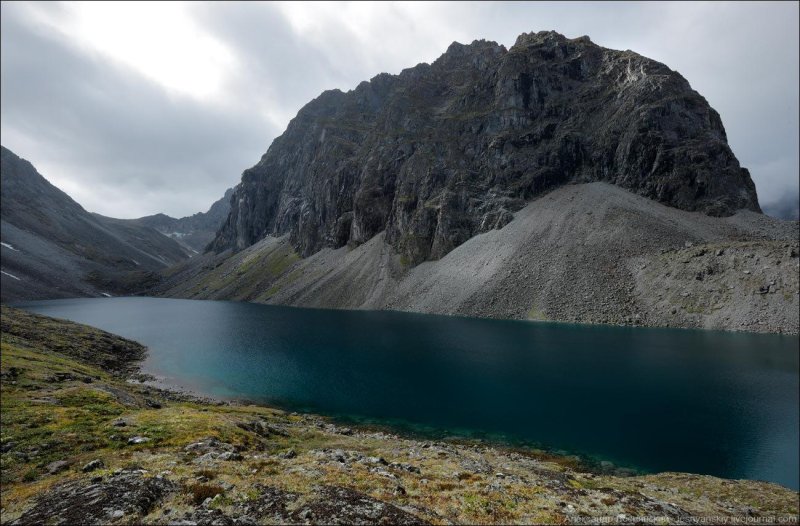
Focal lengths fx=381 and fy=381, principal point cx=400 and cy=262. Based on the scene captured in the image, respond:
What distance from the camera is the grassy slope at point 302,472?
1462 centimetres

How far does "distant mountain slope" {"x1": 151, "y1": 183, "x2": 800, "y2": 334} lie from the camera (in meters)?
91.0

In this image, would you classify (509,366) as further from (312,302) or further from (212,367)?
(312,302)

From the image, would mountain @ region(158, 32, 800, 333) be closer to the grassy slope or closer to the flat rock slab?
the grassy slope

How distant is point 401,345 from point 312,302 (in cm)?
9354

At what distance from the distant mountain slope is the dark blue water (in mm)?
10337

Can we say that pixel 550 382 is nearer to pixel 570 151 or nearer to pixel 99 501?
pixel 99 501

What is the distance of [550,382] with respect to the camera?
173 feet

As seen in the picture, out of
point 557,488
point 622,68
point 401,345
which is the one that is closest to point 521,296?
point 401,345

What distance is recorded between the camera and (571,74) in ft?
639

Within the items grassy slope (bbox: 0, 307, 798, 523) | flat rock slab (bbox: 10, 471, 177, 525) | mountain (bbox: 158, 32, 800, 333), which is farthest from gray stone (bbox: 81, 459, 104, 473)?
mountain (bbox: 158, 32, 800, 333)

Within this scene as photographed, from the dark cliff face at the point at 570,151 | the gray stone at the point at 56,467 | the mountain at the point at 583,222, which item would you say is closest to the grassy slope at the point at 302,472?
the gray stone at the point at 56,467

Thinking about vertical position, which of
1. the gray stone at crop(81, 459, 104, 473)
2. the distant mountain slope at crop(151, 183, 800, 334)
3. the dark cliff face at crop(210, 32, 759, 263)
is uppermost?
the dark cliff face at crop(210, 32, 759, 263)

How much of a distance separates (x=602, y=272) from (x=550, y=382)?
74701 mm

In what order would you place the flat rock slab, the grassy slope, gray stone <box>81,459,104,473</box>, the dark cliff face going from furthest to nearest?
the dark cliff face, gray stone <box>81,459,104,473</box>, the grassy slope, the flat rock slab
